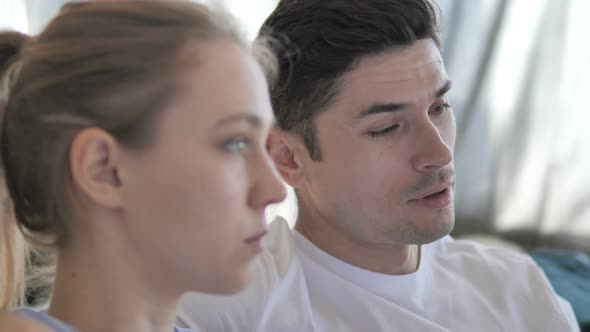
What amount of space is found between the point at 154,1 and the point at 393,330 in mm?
689

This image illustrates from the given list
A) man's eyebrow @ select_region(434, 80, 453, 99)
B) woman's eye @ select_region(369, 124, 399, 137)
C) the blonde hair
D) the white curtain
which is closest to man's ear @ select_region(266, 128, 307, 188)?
woman's eye @ select_region(369, 124, 399, 137)

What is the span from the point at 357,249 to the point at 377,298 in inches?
3.7

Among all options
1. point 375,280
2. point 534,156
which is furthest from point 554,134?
point 375,280

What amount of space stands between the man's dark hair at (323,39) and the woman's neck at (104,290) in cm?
51

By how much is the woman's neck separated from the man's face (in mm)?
479

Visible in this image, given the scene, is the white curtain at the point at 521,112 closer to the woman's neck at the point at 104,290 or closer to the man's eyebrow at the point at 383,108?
the man's eyebrow at the point at 383,108

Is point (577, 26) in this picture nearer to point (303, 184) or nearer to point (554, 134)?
point (554, 134)

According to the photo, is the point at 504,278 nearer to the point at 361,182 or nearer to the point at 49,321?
the point at 361,182

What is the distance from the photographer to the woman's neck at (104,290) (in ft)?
2.54

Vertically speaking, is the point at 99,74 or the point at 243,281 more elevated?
the point at 99,74

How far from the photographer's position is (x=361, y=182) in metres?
1.20

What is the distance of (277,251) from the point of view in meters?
1.25

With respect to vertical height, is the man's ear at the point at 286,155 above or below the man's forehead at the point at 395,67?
below

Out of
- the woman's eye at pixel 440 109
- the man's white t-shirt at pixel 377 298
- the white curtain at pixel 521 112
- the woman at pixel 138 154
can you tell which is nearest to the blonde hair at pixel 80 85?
the woman at pixel 138 154
